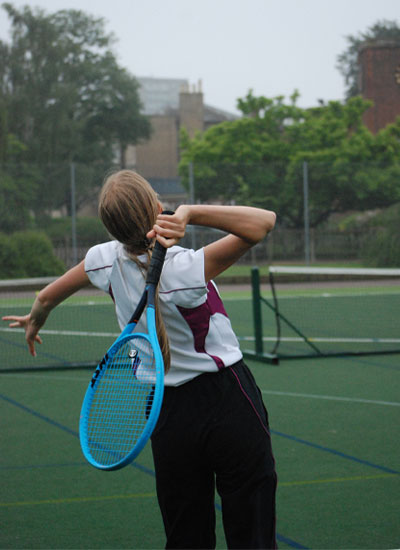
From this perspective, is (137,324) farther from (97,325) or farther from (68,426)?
(97,325)

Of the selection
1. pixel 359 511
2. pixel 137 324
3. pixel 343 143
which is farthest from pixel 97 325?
pixel 343 143

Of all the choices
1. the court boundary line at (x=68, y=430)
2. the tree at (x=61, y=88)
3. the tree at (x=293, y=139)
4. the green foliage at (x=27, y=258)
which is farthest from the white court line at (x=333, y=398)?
the tree at (x=61, y=88)

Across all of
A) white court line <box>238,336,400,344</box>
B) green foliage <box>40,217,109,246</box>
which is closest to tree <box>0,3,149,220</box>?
green foliage <box>40,217,109,246</box>

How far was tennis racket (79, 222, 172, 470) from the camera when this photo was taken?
2523 mm

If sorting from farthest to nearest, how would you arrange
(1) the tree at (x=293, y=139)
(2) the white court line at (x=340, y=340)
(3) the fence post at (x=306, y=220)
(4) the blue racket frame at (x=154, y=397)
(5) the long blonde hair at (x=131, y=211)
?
(1) the tree at (x=293, y=139)
(3) the fence post at (x=306, y=220)
(2) the white court line at (x=340, y=340)
(5) the long blonde hair at (x=131, y=211)
(4) the blue racket frame at (x=154, y=397)

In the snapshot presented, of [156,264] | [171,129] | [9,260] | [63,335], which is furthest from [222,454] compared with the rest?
[171,129]

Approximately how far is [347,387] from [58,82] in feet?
163

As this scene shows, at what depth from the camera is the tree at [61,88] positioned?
52.5 meters

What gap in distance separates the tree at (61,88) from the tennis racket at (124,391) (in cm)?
4828

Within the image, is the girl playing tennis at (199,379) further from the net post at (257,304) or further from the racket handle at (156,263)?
the net post at (257,304)

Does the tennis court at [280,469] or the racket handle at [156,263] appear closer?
the racket handle at [156,263]

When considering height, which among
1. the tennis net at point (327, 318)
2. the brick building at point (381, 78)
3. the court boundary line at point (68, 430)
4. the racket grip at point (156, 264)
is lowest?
the tennis net at point (327, 318)

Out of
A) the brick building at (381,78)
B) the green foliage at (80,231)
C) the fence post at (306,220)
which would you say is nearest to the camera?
the green foliage at (80,231)

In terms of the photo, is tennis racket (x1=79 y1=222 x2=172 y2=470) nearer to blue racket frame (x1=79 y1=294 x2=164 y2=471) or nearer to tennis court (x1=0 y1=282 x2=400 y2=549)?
blue racket frame (x1=79 y1=294 x2=164 y2=471)
